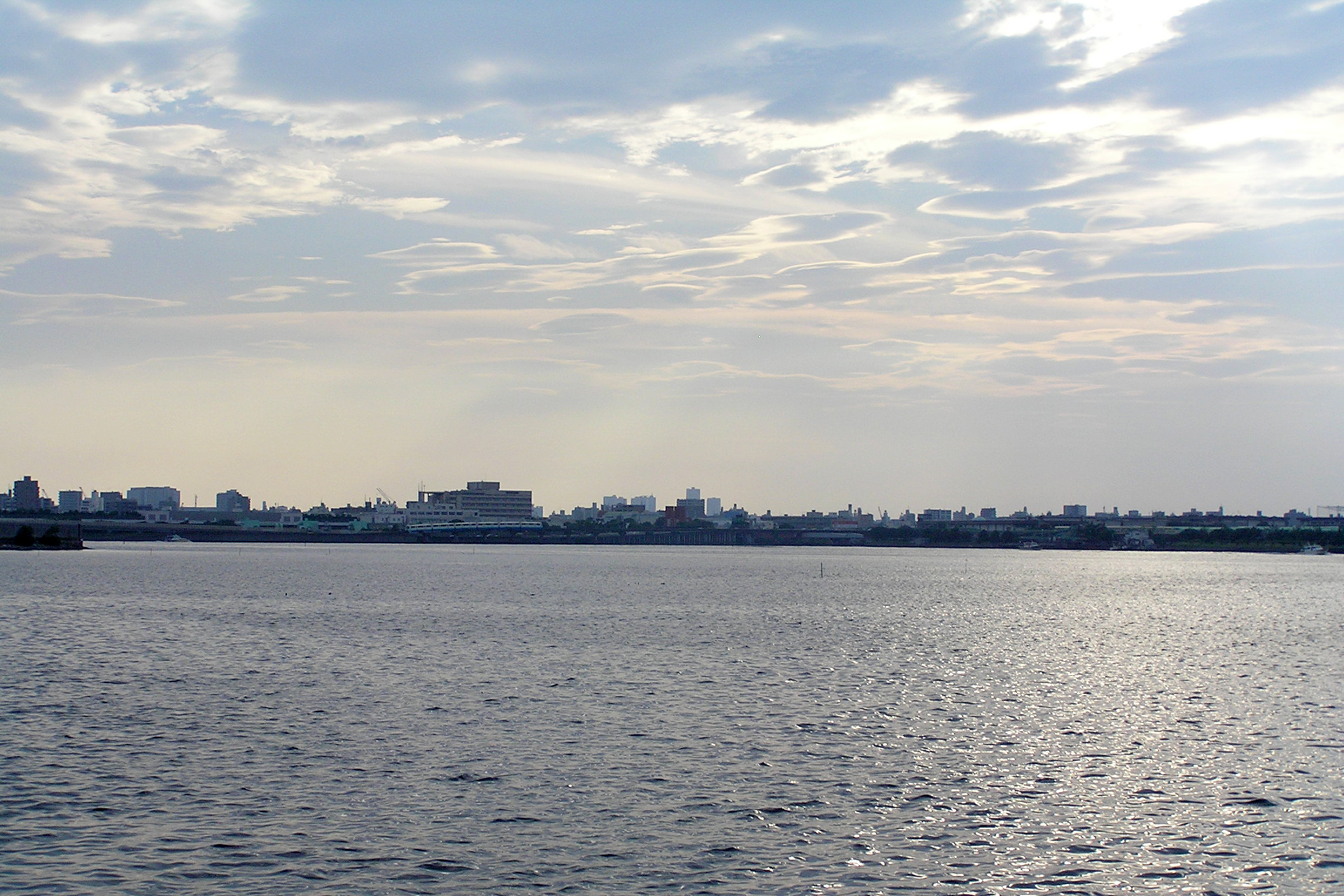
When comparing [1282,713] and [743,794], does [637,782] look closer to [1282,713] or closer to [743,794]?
[743,794]

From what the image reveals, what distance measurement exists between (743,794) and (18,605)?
8454cm

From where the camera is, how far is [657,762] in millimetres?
35938

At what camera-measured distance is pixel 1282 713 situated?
156 feet

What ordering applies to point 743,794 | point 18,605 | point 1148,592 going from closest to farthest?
1. point 743,794
2. point 18,605
3. point 1148,592

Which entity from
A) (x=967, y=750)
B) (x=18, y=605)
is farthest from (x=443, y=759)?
(x=18, y=605)

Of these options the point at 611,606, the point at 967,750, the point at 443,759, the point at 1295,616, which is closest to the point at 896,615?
the point at 611,606

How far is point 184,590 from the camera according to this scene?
122938mm

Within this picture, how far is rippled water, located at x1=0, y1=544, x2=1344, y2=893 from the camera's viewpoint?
84.6ft

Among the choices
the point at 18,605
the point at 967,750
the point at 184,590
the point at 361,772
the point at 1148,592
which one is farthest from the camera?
the point at 1148,592

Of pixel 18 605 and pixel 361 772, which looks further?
pixel 18 605

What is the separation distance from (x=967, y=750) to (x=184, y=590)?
4009 inches

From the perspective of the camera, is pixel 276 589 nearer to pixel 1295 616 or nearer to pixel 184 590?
pixel 184 590

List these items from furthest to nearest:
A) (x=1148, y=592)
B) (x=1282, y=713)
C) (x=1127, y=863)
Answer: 1. (x=1148, y=592)
2. (x=1282, y=713)
3. (x=1127, y=863)

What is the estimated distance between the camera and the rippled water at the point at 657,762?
84.6 feet
